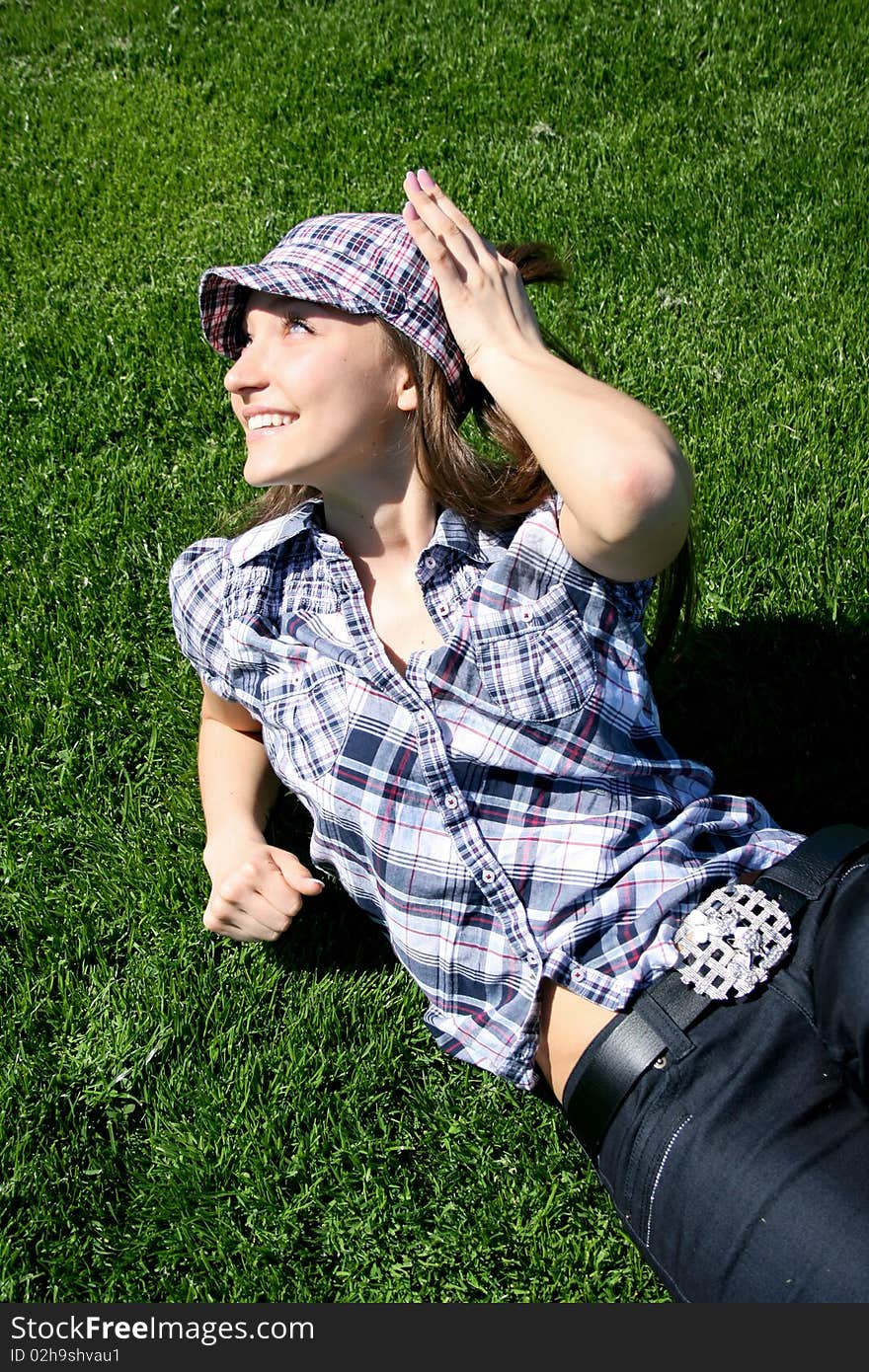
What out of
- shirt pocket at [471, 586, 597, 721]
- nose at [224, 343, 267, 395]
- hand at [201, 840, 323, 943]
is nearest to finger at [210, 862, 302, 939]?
hand at [201, 840, 323, 943]

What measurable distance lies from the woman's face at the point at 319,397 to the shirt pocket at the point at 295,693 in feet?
1.24

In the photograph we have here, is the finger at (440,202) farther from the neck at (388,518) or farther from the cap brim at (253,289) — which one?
the neck at (388,518)

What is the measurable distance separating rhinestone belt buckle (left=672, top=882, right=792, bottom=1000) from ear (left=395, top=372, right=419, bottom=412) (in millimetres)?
1246

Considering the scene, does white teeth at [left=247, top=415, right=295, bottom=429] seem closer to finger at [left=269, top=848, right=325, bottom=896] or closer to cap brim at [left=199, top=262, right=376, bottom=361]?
cap brim at [left=199, top=262, right=376, bottom=361]

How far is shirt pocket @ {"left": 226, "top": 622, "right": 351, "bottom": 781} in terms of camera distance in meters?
2.62

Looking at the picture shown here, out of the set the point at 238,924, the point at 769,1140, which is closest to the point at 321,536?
the point at 238,924

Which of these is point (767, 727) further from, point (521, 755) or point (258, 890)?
point (258, 890)

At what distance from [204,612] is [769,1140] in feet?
5.53

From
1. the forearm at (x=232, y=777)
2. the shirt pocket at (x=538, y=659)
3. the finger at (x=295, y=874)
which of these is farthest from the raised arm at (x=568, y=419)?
the forearm at (x=232, y=777)

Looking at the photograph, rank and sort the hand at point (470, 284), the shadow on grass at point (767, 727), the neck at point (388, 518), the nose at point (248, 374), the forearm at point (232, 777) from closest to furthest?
1. the hand at point (470, 284)
2. the nose at point (248, 374)
3. the neck at point (388, 518)
4. the forearm at point (232, 777)
5. the shadow on grass at point (767, 727)

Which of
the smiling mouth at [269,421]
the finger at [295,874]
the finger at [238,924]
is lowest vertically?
the finger at [238,924]

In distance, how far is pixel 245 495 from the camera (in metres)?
4.36

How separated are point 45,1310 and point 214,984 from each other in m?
0.85

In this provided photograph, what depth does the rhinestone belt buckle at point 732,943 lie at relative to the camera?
236cm
